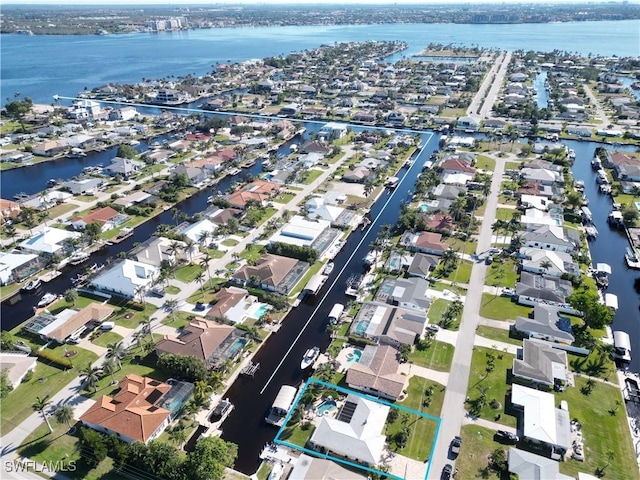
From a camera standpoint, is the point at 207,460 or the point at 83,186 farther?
the point at 83,186

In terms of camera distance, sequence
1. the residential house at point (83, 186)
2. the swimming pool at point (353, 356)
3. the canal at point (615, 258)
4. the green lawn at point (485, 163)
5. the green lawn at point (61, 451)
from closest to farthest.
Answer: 1. the green lawn at point (61, 451)
2. the swimming pool at point (353, 356)
3. the canal at point (615, 258)
4. the residential house at point (83, 186)
5. the green lawn at point (485, 163)

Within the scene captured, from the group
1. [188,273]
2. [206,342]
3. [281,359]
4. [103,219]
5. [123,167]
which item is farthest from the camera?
[123,167]

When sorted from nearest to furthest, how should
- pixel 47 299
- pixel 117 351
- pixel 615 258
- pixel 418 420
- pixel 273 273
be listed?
pixel 418 420 < pixel 117 351 < pixel 47 299 < pixel 273 273 < pixel 615 258

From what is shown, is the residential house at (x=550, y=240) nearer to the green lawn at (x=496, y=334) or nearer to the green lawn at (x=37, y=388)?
the green lawn at (x=496, y=334)

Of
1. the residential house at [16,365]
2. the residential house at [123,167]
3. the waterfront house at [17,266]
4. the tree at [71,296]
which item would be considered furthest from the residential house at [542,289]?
the residential house at [123,167]

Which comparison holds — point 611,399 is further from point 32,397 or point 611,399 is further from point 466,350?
point 32,397

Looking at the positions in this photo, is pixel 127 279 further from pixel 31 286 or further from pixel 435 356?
pixel 435 356

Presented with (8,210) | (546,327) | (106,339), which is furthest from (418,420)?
(8,210)
